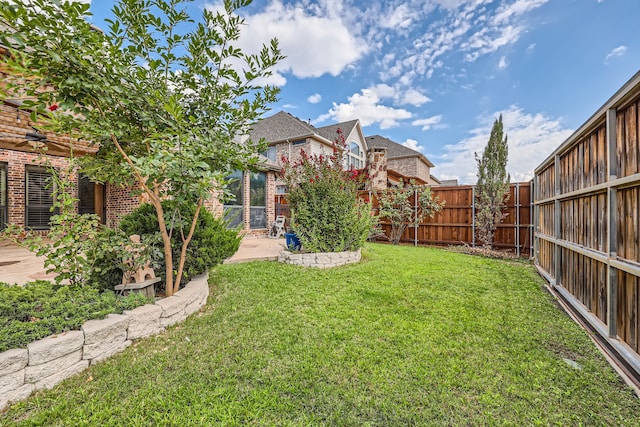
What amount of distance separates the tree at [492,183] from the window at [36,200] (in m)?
12.8

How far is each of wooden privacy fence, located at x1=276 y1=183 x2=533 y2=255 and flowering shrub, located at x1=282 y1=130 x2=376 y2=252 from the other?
1494 mm

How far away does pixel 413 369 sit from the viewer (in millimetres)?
2125

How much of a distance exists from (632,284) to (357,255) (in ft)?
14.7

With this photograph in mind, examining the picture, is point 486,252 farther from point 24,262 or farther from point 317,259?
point 24,262

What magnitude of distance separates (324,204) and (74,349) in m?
4.63

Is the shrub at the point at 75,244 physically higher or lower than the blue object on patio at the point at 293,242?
higher

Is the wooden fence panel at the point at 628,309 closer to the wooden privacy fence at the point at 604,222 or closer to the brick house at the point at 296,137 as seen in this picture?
the wooden privacy fence at the point at 604,222

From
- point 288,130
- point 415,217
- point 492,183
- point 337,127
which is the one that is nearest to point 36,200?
point 415,217

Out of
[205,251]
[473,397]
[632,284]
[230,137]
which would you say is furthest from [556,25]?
[205,251]

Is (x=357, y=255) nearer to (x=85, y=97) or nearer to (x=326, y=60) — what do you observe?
(x=85, y=97)

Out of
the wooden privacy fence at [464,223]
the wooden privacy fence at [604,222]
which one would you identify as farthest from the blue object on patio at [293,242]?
the wooden privacy fence at [604,222]

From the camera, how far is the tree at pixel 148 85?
81.0 inches

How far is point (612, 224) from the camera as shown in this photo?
2.38 meters

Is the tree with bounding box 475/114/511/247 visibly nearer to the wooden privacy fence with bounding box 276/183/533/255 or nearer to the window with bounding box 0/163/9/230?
the wooden privacy fence with bounding box 276/183/533/255
